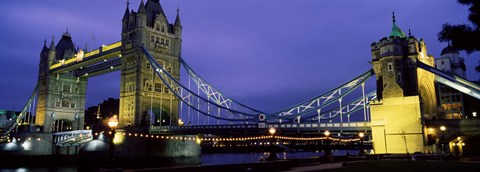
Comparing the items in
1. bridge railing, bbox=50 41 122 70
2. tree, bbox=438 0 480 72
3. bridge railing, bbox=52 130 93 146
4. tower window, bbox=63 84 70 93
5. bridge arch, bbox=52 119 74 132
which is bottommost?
bridge railing, bbox=52 130 93 146

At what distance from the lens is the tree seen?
14539 mm

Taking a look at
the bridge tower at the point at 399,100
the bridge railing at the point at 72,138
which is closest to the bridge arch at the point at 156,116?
the bridge railing at the point at 72,138

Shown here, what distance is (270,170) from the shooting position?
2412cm

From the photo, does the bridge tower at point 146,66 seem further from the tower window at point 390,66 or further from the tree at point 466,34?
the tree at point 466,34

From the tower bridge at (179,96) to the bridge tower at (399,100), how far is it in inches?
3.9

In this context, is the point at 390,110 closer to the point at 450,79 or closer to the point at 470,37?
the point at 450,79

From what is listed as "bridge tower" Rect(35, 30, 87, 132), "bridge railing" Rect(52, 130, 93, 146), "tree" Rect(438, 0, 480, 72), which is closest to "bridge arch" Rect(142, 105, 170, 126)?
"bridge railing" Rect(52, 130, 93, 146)

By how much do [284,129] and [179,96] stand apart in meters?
23.5

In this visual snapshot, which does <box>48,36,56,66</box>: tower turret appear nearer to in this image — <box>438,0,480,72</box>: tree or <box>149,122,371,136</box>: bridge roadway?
<box>149,122,371,136</box>: bridge roadway

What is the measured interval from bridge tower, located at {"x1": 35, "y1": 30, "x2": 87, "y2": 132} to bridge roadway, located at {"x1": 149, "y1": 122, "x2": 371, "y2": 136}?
122 feet

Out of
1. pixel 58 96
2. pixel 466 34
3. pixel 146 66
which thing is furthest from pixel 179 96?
pixel 466 34

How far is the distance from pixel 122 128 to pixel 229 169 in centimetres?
4461

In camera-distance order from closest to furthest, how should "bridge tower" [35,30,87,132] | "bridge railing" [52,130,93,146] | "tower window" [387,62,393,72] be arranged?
"tower window" [387,62,393,72], "bridge railing" [52,130,93,146], "bridge tower" [35,30,87,132]

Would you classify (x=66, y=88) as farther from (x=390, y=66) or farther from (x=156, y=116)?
(x=390, y=66)
